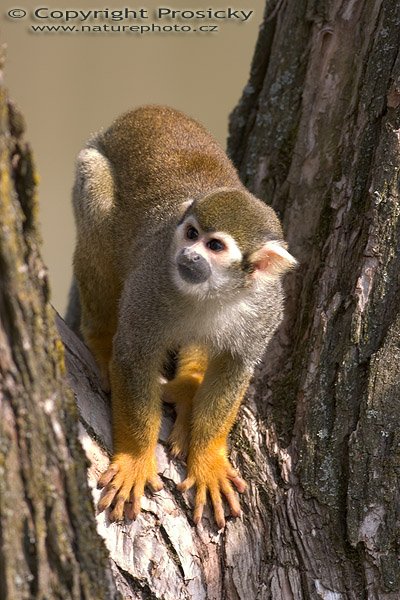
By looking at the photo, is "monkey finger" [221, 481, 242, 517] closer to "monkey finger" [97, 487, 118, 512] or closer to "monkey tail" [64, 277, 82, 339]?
"monkey finger" [97, 487, 118, 512]

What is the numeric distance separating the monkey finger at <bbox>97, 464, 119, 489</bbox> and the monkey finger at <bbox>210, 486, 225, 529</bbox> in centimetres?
35

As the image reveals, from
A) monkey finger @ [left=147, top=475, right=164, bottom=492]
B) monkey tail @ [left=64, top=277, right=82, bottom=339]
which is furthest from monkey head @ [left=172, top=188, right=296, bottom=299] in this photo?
monkey tail @ [left=64, top=277, right=82, bottom=339]

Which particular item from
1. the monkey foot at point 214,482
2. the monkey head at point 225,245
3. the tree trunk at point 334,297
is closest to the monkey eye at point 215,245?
the monkey head at point 225,245

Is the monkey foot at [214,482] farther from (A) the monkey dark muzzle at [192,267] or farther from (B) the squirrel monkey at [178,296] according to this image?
(A) the monkey dark muzzle at [192,267]

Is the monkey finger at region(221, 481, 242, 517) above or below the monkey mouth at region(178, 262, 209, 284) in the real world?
below

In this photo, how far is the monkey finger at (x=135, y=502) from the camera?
108 inches

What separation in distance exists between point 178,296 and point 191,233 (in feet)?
0.84

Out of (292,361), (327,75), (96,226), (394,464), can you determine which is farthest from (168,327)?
(327,75)

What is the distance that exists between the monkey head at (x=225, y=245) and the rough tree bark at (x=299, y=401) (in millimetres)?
253

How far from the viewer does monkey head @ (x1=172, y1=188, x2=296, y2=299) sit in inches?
125

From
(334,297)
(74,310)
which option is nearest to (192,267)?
(334,297)

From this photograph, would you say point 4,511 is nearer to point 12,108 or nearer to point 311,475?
→ point 12,108

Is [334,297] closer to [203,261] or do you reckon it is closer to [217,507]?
[203,261]

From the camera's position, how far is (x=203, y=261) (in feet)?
10.4
